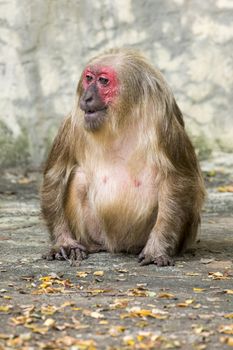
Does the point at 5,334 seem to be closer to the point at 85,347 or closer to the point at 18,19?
the point at 85,347

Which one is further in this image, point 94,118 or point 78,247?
point 78,247

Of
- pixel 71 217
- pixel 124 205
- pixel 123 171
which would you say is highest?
pixel 123 171

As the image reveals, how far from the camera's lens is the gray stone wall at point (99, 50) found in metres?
12.1

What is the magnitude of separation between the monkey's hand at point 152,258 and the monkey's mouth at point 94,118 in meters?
1.01

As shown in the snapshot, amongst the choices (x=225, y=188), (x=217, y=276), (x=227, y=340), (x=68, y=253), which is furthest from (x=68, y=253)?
(x=225, y=188)

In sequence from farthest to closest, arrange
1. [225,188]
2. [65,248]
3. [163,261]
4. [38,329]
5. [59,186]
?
[225,188]
[59,186]
[65,248]
[163,261]
[38,329]

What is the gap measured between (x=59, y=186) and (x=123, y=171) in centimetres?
56

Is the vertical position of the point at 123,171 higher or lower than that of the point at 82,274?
higher

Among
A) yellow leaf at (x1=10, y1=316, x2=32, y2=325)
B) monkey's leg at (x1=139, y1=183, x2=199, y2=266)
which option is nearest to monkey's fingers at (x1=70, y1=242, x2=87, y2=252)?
monkey's leg at (x1=139, y1=183, x2=199, y2=266)

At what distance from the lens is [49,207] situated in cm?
779

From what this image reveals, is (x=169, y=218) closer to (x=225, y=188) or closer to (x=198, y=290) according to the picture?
(x=198, y=290)

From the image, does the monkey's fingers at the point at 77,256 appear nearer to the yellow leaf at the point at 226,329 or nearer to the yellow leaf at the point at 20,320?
the yellow leaf at the point at 20,320

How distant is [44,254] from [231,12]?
545cm

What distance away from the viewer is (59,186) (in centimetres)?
775
